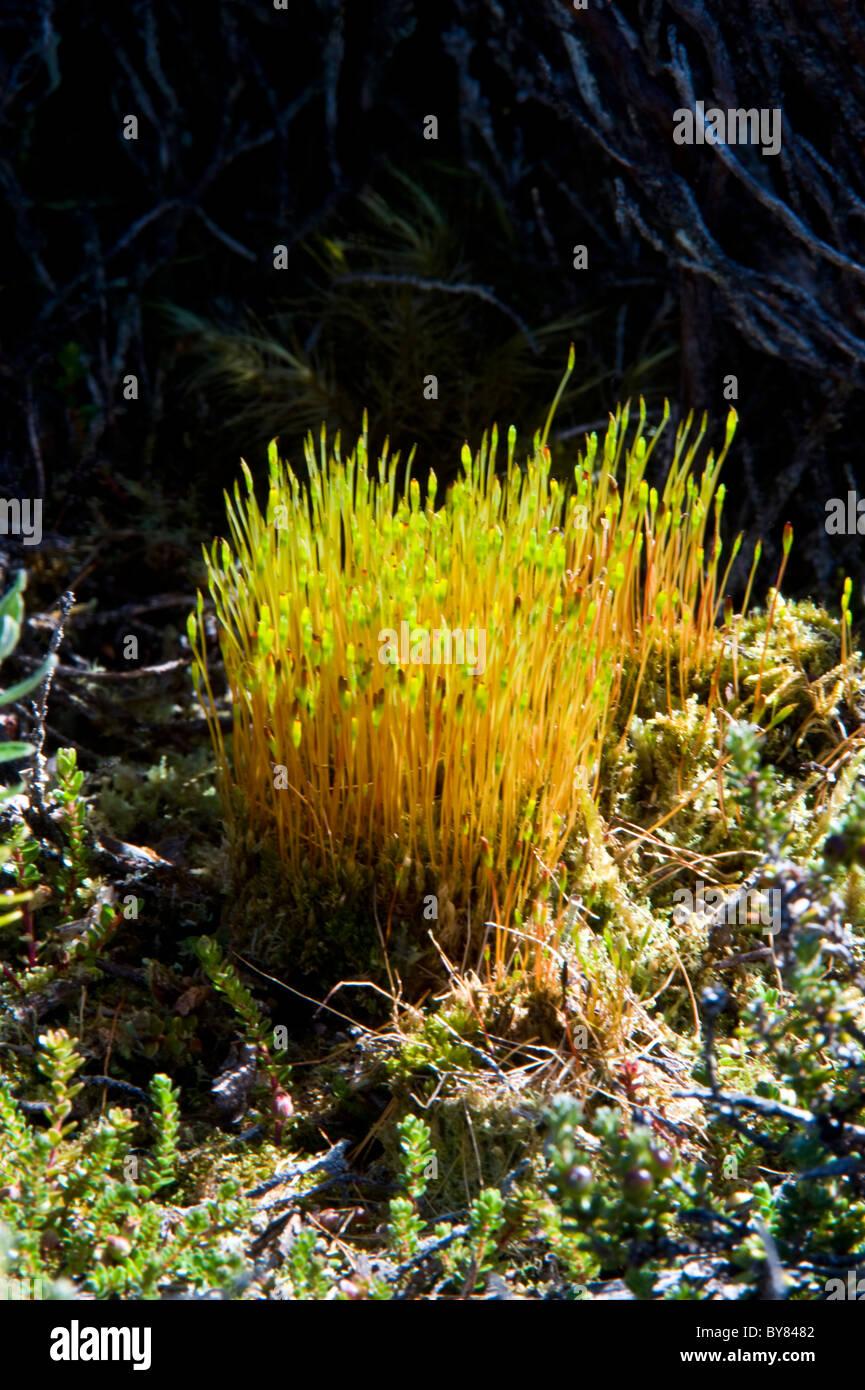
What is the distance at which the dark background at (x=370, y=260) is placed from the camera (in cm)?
321

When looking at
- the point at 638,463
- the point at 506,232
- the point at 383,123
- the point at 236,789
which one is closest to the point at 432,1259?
the point at 236,789

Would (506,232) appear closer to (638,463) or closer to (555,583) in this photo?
(638,463)

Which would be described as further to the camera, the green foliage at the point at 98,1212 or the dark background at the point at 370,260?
the dark background at the point at 370,260

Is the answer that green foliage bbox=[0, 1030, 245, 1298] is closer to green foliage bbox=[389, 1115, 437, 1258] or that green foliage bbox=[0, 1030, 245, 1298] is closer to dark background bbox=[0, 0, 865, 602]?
green foliage bbox=[389, 1115, 437, 1258]

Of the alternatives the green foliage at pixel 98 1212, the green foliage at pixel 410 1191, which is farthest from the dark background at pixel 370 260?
the green foliage at pixel 410 1191

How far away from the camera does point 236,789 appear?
2434 millimetres

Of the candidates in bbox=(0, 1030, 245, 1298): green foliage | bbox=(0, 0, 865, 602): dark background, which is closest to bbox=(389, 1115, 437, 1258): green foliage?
bbox=(0, 1030, 245, 1298): green foliage

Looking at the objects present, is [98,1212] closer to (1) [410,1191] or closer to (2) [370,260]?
(1) [410,1191]

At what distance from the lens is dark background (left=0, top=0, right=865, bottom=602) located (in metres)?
3.21

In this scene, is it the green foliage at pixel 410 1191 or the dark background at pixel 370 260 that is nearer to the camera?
the green foliage at pixel 410 1191

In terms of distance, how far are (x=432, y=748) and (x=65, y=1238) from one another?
37.8 inches

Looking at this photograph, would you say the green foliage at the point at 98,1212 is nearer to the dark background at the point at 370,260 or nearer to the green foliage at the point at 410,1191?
the green foliage at the point at 410,1191

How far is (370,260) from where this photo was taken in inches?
144

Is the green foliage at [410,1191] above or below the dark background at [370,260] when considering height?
below
